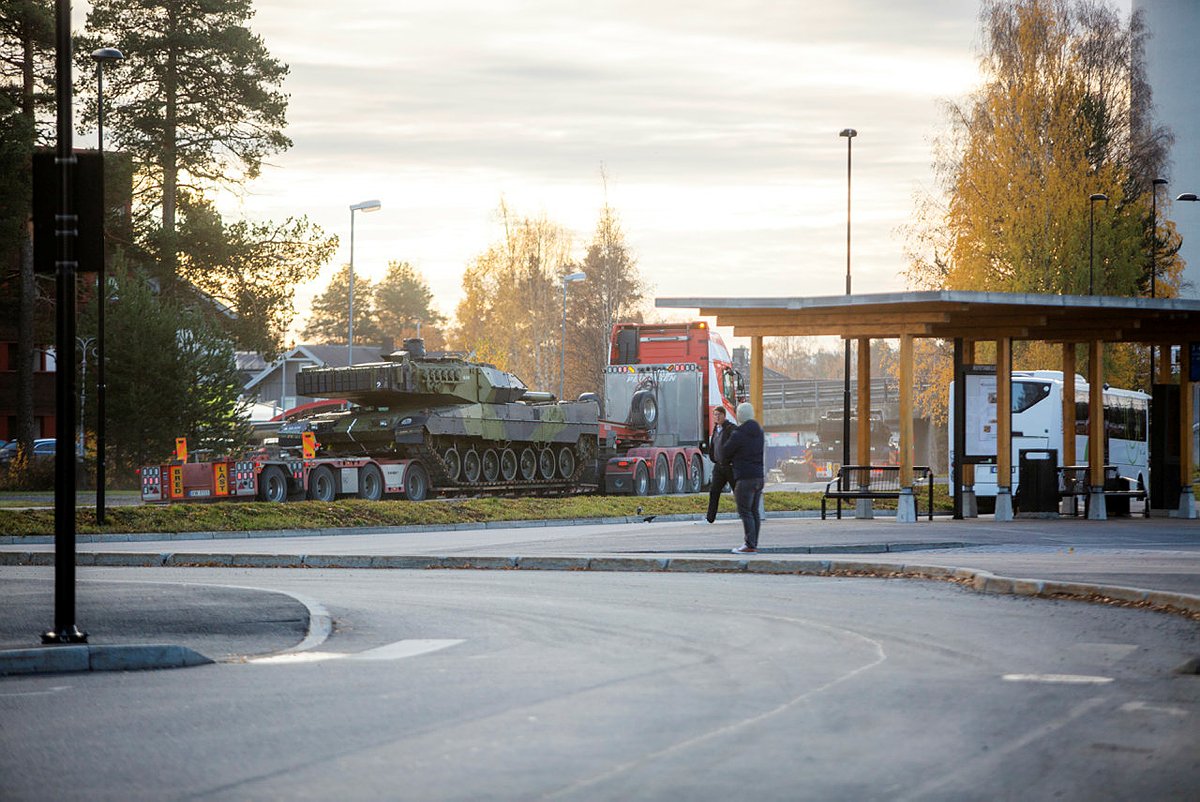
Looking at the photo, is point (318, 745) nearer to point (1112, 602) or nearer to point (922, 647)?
point (922, 647)

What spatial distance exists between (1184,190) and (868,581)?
253 feet

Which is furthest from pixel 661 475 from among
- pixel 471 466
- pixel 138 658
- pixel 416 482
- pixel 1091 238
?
pixel 138 658

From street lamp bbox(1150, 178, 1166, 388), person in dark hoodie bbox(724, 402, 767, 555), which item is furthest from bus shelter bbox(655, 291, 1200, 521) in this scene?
street lamp bbox(1150, 178, 1166, 388)

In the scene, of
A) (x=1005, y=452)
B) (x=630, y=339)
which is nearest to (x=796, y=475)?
(x=630, y=339)

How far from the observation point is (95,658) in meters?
9.65

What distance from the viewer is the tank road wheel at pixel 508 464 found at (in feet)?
127

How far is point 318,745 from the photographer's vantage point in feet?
22.2

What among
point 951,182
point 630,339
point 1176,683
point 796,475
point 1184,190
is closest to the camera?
point 1176,683

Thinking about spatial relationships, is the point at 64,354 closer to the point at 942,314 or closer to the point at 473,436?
the point at 942,314

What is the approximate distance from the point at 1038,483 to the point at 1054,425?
3.75m

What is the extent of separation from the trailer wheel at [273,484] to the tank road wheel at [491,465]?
22.8 feet

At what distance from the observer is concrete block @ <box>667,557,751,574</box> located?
16906 mm

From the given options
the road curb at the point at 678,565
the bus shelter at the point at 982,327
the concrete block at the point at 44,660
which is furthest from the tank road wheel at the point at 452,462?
the concrete block at the point at 44,660

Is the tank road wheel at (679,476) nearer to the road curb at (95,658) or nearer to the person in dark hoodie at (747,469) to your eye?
the person in dark hoodie at (747,469)
